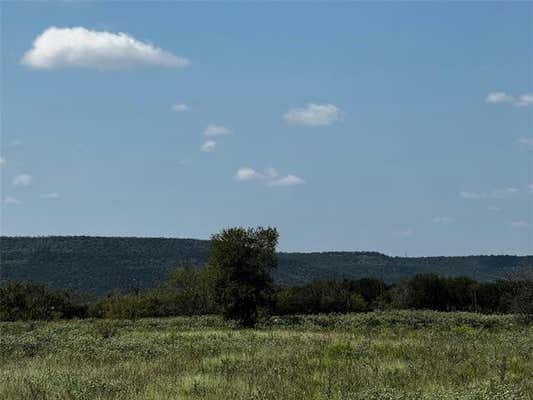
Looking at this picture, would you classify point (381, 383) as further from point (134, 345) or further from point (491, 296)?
point (491, 296)

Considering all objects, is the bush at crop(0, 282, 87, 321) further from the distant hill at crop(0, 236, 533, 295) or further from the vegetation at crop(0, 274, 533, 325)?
the distant hill at crop(0, 236, 533, 295)

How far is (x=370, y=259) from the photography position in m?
184

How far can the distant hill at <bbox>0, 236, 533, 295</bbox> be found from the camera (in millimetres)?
130875

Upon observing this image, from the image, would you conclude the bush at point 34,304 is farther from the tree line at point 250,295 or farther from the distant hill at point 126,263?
the distant hill at point 126,263

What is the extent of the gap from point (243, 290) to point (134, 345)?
17.4 m

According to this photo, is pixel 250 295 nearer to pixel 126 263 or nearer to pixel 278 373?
pixel 278 373

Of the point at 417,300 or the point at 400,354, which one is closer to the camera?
the point at 400,354

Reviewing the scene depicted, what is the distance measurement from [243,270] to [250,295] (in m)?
1.60

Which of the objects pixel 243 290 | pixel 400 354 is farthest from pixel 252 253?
pixel 400 354

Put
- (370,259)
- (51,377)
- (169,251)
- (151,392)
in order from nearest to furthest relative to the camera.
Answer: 1. (151,392)
2. (51,377)
3. (169,251)
4. (370,259)

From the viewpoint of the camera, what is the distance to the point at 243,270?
133 ft

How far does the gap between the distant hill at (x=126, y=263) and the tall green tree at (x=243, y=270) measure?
7397 centimetres

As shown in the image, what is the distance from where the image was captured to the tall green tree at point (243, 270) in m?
40.5

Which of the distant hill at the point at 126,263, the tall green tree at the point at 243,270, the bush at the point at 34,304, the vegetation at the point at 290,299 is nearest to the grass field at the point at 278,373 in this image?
the tall green tree at the point at 243,270
